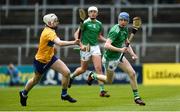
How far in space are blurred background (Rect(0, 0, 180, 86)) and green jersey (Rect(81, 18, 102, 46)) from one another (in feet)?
45.3

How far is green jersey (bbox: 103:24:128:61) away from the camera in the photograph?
788 inches

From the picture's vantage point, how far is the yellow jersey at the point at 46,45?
1989cm

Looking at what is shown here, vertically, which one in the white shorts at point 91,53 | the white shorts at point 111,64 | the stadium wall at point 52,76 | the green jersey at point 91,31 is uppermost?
the green jersey at point 91,31

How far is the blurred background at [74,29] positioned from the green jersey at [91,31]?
45.3 feet

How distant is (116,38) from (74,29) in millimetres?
22003

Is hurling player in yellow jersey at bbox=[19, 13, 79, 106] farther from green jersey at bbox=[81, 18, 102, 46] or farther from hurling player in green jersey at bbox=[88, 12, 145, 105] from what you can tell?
green jersey at bbox=[81, 18, 102, 46]

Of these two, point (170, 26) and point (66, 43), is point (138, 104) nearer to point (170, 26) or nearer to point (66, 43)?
point (66, 43)

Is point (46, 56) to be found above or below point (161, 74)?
above

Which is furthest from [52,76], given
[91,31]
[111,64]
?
[111,64]

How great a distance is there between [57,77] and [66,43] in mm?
20238

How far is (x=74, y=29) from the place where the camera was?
4212 cm

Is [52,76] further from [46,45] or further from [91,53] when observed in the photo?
[46,45]

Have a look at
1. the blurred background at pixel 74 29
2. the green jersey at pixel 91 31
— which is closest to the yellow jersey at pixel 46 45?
the green jersey at pixel 91 31

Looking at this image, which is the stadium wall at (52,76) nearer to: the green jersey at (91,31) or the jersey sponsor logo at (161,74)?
the jersey sponsor logo at (161,74)
